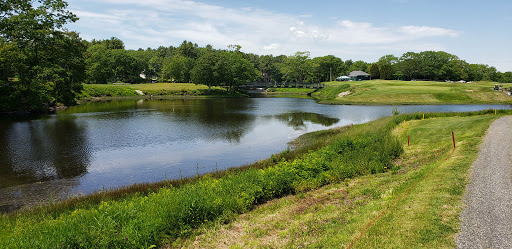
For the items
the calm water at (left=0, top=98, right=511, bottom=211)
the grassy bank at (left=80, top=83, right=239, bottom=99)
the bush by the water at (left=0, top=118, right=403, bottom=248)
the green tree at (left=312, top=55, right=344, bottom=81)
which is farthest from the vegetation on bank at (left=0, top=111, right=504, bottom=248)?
the green tree at (left=312, top=55, right=344, bottom=81)

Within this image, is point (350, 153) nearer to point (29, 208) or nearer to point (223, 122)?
point (29, 208)

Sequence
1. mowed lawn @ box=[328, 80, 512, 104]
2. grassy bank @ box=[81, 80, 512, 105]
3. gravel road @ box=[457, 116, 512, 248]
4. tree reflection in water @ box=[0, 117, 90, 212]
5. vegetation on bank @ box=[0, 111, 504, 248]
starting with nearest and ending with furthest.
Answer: gravel road @ box=[457, 116, 512, 248]
vegetation on bank @ box=[0, 111, 504, 248]
tree reflection in water @ box=[0, 117, 90, 212]
mowed lawn @ box=[328, 80, 512, 104]
grassy bank @ box=[81, 80, 512, 105]

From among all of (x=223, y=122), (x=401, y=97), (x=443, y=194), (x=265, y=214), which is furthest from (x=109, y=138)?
(x=401, y=97)

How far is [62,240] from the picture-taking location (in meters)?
8.36

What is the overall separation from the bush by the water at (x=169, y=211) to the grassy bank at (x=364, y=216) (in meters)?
0.69

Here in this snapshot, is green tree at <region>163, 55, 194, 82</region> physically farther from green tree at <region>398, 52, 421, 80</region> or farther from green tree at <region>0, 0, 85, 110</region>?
green tree at <region>398, 52, 421, 80</region>

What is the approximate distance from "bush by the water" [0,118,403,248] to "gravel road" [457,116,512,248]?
4934 millimetres

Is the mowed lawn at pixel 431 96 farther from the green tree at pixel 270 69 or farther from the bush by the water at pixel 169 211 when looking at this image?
the green tree at pixel 270 69

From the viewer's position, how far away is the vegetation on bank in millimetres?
8711

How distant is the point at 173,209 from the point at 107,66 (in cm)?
12133

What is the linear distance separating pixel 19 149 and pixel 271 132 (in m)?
24.3

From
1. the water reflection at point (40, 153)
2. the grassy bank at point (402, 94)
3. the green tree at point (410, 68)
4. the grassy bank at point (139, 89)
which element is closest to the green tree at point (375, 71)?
the green tree at point (410, 68)

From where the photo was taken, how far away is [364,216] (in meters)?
9.74

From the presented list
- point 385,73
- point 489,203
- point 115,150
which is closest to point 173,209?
point 489,203
